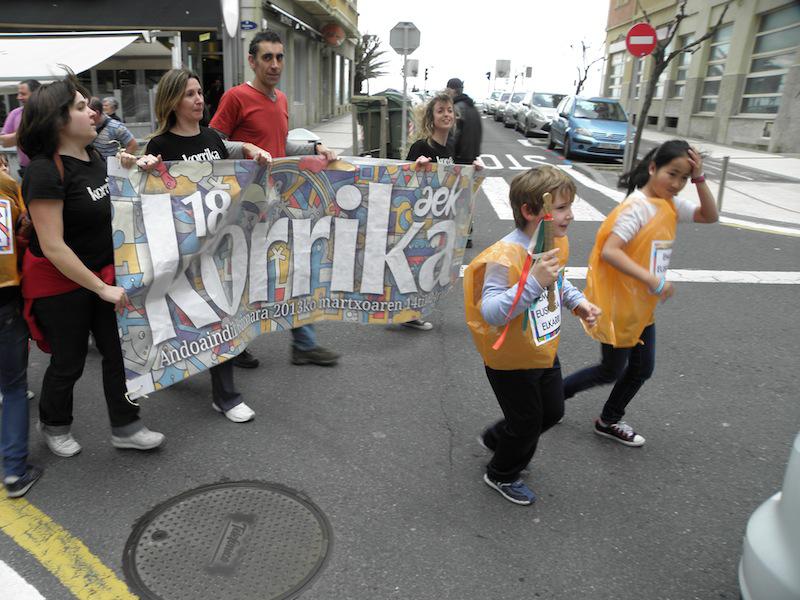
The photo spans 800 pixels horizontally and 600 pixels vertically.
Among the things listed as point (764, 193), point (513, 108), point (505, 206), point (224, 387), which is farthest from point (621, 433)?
point (513, 108)

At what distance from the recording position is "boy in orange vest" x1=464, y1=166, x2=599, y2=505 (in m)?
2.46

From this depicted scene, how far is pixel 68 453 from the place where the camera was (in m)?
3.26

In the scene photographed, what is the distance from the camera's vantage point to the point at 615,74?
3909 cm

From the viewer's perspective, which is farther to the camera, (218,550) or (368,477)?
(368,477)

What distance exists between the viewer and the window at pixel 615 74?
37562 millimetres

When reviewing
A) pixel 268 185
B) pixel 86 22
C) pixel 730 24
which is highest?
pixel 730 24

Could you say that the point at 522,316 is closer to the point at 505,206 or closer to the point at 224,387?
the point at 224,387

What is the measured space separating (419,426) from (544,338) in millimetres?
1226

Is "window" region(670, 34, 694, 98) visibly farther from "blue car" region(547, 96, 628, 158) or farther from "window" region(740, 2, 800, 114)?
"blue car" region(547, 96, 628, 158)

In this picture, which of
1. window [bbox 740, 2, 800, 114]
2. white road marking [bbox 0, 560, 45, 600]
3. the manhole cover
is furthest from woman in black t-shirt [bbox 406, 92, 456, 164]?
window [bbox 740, 2, 800, 114]

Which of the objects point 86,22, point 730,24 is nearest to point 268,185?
point 86,22

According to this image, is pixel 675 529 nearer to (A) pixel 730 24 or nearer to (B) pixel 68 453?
(B) pixel 68 453

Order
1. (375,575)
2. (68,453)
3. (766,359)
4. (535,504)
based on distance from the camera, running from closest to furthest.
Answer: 1. (375,575)
2. (535,504)
3. (68,453)
4. (766,359)

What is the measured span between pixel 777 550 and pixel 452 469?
5.39ft
